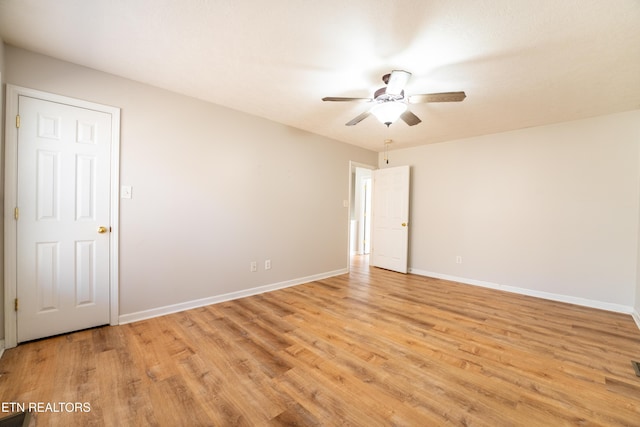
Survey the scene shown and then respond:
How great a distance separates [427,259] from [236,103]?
163 inches

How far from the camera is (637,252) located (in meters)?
3.01

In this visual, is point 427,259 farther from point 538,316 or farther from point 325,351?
point 325,351

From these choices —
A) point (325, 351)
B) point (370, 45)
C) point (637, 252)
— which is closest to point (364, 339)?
point (325, 351)

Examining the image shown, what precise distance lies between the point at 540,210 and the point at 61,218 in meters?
5.66

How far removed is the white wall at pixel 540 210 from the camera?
3.10 m

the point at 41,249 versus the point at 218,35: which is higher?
the point at 218,35

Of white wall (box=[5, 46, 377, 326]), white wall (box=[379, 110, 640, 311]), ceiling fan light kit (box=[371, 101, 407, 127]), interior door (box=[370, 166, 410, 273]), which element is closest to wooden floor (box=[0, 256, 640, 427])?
white wall (box=[5, 46, 377, 326])

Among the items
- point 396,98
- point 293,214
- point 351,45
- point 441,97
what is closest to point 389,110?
point 396,98

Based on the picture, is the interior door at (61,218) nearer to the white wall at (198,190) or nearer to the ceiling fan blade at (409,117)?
the white wall at (198,190)

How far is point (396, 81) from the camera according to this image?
2.16 metres

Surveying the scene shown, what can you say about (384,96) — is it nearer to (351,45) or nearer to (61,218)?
(351,45)

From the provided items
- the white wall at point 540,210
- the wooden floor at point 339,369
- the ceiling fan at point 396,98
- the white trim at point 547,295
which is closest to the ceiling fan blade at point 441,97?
the ceiling fan at point 396,98

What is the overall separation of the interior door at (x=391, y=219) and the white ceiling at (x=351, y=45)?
83.9 inches

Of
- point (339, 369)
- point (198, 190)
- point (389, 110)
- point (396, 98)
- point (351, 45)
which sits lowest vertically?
point (339, 369)
